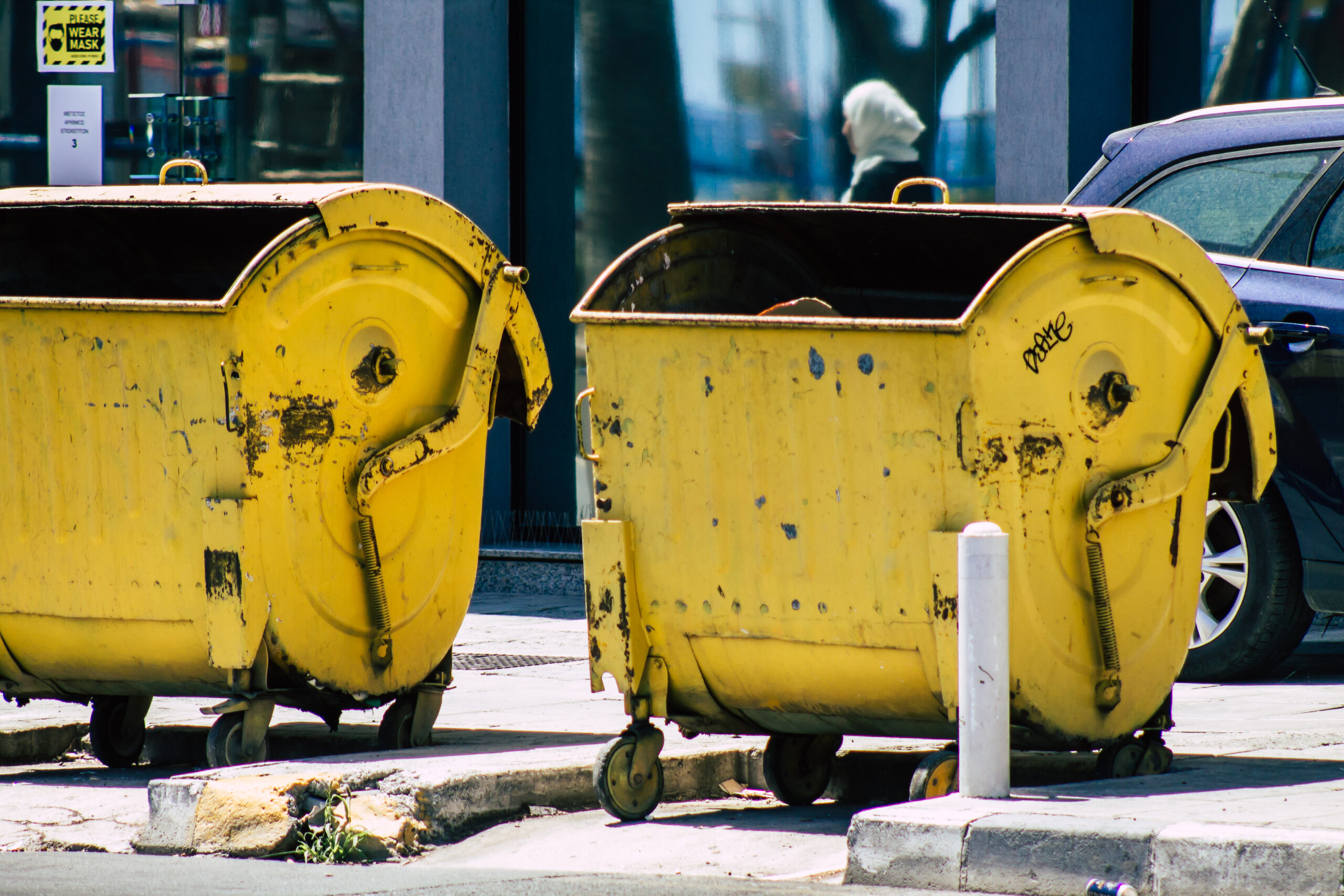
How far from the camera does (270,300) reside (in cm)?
542

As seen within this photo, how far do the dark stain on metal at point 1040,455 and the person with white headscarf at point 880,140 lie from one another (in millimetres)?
5278

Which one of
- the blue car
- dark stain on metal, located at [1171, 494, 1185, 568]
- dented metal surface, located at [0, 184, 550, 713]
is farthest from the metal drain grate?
dark stain on metal, located at [1171, 494, 1185, 568]

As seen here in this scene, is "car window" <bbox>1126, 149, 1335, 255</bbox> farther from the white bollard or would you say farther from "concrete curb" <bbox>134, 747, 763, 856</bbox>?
"concrete curb" <bbox>134, 747, 763, 856</bbox>

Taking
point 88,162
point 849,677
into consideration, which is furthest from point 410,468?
point 88,162

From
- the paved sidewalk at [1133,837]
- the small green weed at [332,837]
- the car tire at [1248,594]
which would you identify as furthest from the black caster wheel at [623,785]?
the car tire at [1248,594]

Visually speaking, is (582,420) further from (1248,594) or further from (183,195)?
(1248,594)

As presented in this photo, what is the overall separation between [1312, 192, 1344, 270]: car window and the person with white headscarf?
333cm

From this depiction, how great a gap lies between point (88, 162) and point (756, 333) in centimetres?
834

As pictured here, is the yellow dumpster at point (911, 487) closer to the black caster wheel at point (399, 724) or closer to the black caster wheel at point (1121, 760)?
the black caster wheel at point (1121, 760)

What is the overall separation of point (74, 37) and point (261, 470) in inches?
302

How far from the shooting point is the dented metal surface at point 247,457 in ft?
17.8

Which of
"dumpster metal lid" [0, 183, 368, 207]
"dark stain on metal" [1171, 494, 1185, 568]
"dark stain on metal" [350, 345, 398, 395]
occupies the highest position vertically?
"dumpster metal lid" [0, 183, 368, 207]

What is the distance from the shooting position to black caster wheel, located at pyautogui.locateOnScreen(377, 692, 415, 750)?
233 inches

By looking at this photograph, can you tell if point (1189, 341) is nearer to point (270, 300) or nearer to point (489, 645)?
point (270, 300)
